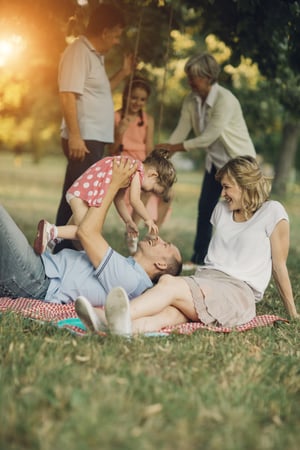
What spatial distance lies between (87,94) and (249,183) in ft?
8.00

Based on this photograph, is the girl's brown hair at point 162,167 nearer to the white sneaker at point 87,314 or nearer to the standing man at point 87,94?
the standing man at point 87,94

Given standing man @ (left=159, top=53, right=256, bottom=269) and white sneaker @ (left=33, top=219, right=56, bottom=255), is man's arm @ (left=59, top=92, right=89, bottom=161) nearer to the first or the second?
standing man @ (left=159, top=53, right=256, bottom=269)

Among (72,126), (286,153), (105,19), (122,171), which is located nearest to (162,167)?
(122,171)

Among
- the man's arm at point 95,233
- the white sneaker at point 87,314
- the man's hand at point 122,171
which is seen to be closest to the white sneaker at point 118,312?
the white sneaker at point 87,314

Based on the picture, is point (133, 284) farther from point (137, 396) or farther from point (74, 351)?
point (137, 396)

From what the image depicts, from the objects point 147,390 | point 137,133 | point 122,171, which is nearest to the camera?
point 147,390

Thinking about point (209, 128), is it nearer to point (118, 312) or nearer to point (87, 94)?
point (87, 94)

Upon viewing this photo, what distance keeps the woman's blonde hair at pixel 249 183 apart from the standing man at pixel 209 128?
2434 millimetres

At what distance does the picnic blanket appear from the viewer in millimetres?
4281

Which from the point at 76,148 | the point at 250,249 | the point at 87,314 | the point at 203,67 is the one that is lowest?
the point at 87,314

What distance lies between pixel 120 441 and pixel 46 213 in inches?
447

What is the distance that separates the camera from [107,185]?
5.32 metres

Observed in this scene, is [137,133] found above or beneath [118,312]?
above

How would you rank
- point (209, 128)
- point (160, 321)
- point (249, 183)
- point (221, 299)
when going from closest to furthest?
point (160, 321) → point (221, 299) → point (249, 183) → point (209, 128)
